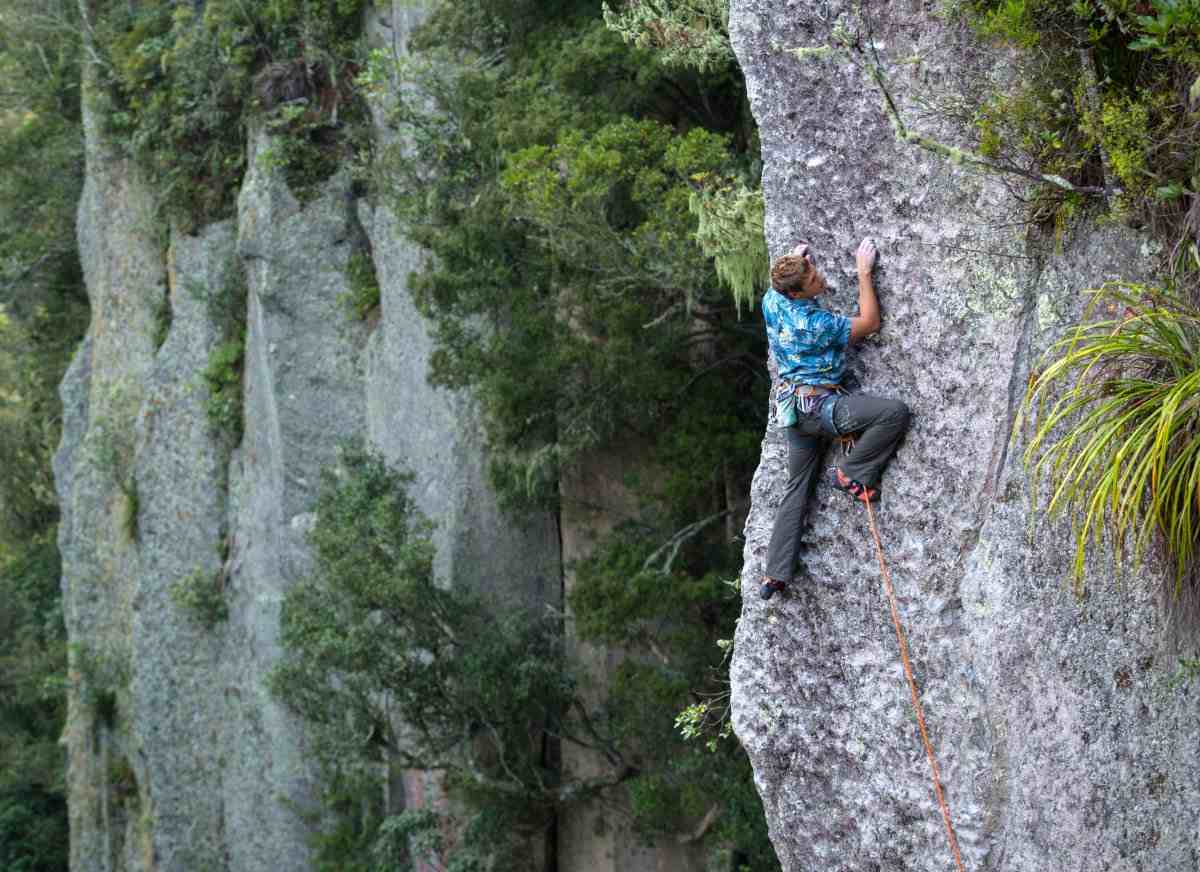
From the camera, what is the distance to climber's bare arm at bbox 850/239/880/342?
7047mm

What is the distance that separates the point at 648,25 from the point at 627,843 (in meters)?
8.76

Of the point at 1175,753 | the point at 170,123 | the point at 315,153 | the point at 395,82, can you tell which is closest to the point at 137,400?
the point at 170,123

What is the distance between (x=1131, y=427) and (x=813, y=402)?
66.1 inches

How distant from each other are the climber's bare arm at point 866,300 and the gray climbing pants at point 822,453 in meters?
0.32

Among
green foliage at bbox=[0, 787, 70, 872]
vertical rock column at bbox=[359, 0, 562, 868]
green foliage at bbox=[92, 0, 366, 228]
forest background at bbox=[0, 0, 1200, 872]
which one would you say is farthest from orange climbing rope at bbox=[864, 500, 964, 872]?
green foliage at bbox=[0, 787, 70, 872]

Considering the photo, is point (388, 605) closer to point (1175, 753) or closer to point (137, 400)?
point (1175, 753)

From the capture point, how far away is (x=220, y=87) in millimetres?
21359

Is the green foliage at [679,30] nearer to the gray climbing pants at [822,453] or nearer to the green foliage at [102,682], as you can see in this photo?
the gray climbing pants at [822,453]

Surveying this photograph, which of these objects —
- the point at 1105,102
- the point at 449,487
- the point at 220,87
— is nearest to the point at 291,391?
the point at 449,487

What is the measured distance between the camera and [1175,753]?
→ 625cm

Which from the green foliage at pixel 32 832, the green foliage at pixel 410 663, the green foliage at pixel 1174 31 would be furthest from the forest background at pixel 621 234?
the green foliage at pixel 32 832

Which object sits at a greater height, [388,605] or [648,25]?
[648,25]

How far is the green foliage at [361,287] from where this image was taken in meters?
20.2

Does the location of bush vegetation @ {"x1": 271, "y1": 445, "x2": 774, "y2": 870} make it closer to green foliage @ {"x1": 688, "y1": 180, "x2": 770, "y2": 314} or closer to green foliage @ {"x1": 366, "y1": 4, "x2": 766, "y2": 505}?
green foliage @ {"x1": 366, "y1": 4, "x2": 766, "y2": 505}
